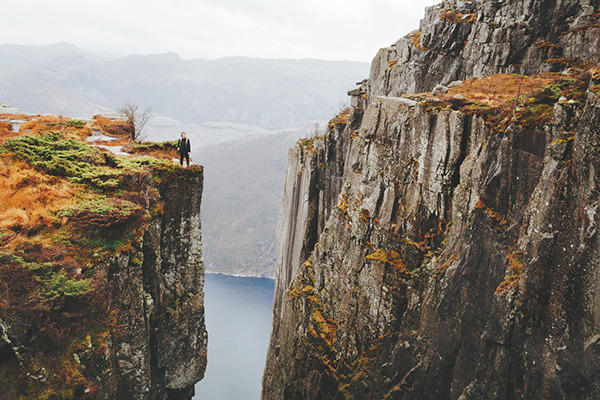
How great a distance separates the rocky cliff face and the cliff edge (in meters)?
5.77

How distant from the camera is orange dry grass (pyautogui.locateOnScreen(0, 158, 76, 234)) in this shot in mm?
10516

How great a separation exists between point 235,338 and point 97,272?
4822 cm

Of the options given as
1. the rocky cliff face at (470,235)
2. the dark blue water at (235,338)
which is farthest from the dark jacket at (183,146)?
the dark blue water at (235,338)

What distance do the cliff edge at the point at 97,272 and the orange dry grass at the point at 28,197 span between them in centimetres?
3

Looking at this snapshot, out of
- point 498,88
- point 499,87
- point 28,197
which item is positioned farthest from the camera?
point 499,87

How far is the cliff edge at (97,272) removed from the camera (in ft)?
30.5

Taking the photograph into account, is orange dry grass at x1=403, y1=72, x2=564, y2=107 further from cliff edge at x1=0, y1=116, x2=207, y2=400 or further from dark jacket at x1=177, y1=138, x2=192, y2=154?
cliff edge at x1=0, y1=116, x2=207, y2=400

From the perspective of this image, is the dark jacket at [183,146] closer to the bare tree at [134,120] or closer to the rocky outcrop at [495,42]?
the bare tree at [134,120]

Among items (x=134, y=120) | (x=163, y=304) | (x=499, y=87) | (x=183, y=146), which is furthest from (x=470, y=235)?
(x=134, y=120)

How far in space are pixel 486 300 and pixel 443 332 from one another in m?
1.82

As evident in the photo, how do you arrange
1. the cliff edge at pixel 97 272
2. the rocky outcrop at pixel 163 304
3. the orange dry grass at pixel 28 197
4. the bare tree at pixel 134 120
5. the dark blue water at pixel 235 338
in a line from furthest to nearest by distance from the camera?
the dark blue water at pixel 235 338, the bare tree at pixel 134 120, the rocky outcrop at pixel 163 304, the orange dry grass at pixel 28 197, the cliff edge at pixel 97 272

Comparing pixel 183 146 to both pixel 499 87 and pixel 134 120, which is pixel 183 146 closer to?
pixel 134 120

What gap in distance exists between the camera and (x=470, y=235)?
10695 mm

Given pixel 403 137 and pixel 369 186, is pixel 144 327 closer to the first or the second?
pixel 369 186
